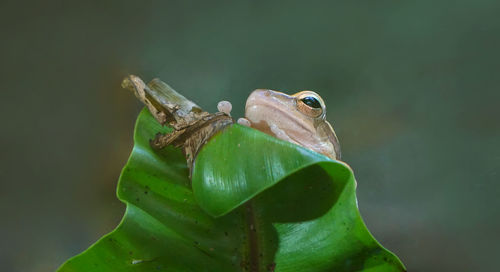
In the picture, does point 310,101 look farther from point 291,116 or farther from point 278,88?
point 278,88

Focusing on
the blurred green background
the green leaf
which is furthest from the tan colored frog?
the blurred green background

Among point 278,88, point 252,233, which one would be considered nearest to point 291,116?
point 252,233

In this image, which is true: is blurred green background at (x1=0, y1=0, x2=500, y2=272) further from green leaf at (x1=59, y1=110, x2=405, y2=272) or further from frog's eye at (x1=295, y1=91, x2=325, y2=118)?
green leaf at (x1=59, y1=110, x2=405, y2=272)

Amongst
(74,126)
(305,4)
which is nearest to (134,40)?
(74,126)

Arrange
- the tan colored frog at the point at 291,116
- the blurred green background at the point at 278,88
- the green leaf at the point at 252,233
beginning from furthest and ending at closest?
the blurred green background at the point at 278,88 < the tan colored frog at the point at 291,116 < the green leaf at the point at 252,233

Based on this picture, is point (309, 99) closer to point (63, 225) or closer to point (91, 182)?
point (91, 182)

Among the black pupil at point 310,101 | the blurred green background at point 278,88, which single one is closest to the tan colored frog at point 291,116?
the black pupil at point 310,101

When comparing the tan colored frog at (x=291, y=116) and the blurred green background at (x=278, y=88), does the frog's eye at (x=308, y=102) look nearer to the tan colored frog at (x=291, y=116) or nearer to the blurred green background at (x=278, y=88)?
the tan colored frog at (x=291, y=116)
